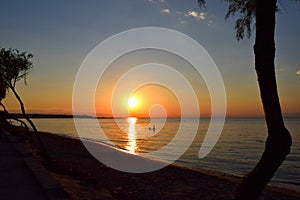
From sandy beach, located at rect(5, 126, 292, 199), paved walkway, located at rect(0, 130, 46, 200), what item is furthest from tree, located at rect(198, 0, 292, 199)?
sandy beach, located at rect(5, 126, 292, 199)

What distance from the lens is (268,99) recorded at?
4.48 meters

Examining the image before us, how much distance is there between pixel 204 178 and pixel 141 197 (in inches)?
316

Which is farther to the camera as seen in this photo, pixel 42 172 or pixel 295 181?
pixel 295 181

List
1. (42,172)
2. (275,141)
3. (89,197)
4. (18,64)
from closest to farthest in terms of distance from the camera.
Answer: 1. (275,141)
2. (89,197)
3. (42,172)
4. (18,64)

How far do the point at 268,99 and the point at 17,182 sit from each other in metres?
7.81

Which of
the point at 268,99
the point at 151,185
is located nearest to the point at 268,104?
the point at 268,99

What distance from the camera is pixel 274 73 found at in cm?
455

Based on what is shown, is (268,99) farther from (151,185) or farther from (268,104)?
(151,185)

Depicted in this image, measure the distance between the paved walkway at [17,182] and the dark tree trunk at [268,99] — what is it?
17.7ft

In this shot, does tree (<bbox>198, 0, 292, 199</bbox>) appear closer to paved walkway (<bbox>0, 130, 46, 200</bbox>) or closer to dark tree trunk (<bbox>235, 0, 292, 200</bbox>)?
dark tree trunk (<bbox>235, 0, 292, 200</bbox>)

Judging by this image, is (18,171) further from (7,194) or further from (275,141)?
(275,141)

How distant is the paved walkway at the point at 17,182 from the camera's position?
8008mm

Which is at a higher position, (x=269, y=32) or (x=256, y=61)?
(x=269, y=32)

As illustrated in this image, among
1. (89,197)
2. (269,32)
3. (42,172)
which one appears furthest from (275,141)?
(42,172)
